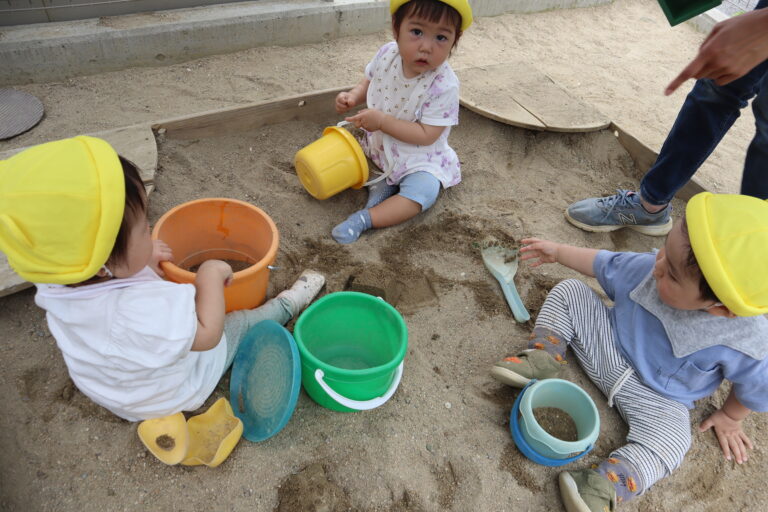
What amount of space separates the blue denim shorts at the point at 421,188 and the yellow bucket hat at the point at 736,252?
3.79ft

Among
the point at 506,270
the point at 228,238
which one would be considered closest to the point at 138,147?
the point at 228,238

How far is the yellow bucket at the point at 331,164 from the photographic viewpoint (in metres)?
2.19

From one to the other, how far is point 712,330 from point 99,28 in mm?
3213

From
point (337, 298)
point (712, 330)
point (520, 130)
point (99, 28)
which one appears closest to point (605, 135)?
point (520, 130)

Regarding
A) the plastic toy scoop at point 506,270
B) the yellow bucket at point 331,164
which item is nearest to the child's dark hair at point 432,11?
the yellow bucket at point 331,164

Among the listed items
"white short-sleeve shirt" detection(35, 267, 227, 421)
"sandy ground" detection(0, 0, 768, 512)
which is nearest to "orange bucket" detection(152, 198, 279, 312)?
"sandy ground" detection(0, 0, 768, 512)

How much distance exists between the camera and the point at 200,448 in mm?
1447

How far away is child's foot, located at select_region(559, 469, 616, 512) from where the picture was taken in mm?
1447

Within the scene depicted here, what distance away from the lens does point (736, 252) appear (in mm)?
1275

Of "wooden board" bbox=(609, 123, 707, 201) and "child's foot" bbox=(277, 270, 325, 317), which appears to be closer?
"child's foot" bbox=(277, 270, 325, 317)

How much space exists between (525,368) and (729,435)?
28.7 inches

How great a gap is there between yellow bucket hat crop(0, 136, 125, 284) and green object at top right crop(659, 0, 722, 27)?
1633mm

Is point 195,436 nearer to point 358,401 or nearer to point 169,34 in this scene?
point 358,401

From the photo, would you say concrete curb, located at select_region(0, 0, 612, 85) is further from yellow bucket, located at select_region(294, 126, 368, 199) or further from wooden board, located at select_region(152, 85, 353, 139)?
yellow bucket, located at select_region(294, 126, 368, 199)
